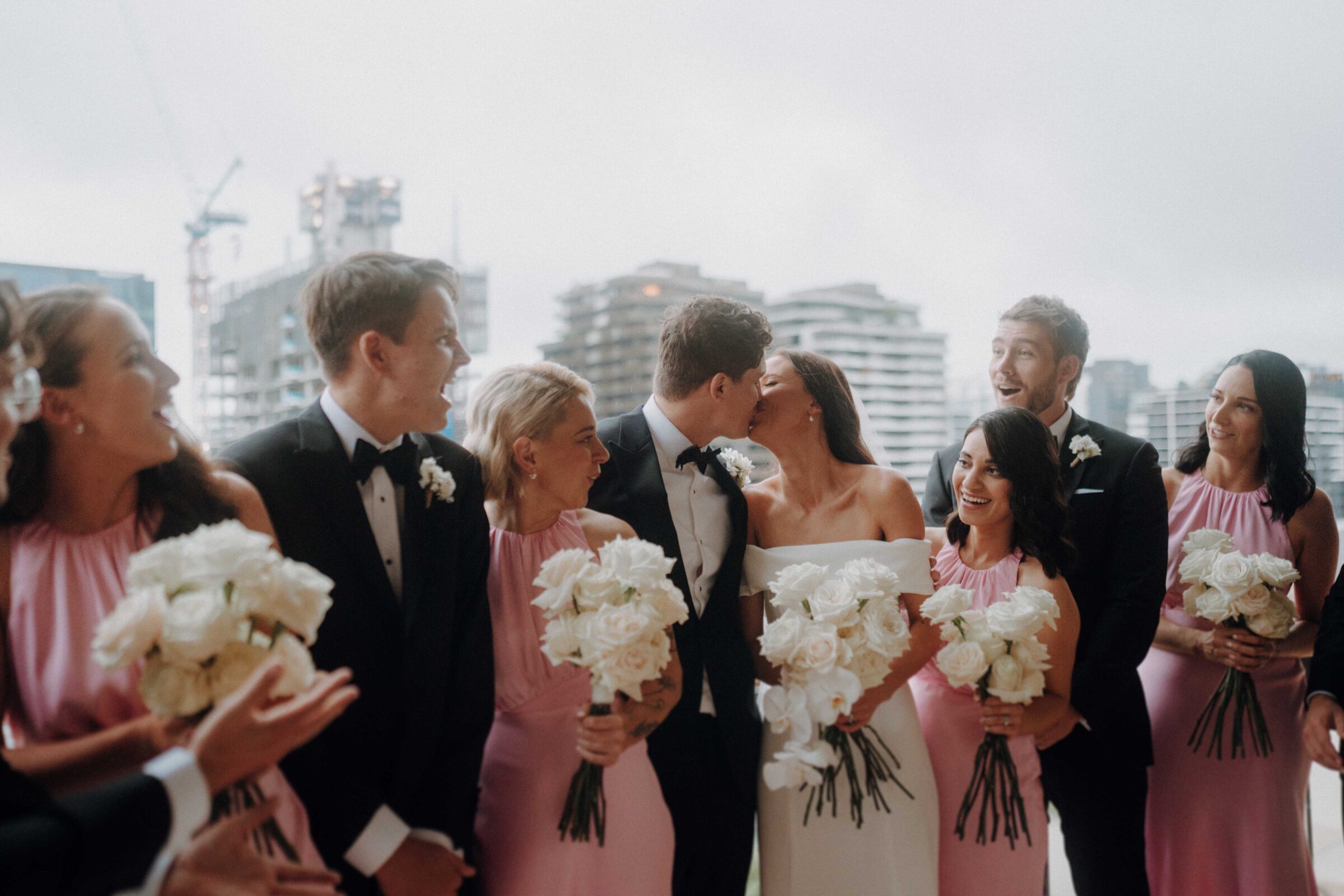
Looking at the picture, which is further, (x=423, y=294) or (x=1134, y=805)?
(x=1134, y=805)

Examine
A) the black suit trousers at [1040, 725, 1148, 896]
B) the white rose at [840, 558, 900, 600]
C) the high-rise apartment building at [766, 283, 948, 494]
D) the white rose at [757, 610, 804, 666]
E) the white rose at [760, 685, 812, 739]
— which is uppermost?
the high-rise apartment building at [766, 283, 948, 494]

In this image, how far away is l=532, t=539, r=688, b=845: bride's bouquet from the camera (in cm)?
205

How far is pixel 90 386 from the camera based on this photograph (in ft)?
5.61

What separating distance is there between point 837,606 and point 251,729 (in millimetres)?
1391

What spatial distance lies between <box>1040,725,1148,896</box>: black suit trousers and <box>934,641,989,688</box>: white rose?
829 mm

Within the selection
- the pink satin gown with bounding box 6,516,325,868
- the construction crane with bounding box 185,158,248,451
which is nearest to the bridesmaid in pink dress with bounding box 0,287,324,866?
the pink satin gown with bounding box 6,516,325,868

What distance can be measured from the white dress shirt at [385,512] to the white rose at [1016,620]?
4.81ft

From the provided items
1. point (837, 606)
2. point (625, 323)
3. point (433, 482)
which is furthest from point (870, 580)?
point (625, 323)

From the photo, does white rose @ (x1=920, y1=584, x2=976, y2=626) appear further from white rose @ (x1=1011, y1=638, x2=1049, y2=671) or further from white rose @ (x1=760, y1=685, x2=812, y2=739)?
white rose @ (x1=760, y1=685, x2=812, y2=739)

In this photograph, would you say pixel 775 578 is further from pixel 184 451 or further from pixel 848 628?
pixel 184 451

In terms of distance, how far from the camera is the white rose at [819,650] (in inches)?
91.3

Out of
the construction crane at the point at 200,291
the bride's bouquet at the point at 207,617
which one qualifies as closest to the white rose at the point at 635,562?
the bride's bouquet at the point at 207,617

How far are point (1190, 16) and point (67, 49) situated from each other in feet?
17.8

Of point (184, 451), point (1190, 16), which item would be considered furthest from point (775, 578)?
point (1190, 16)
